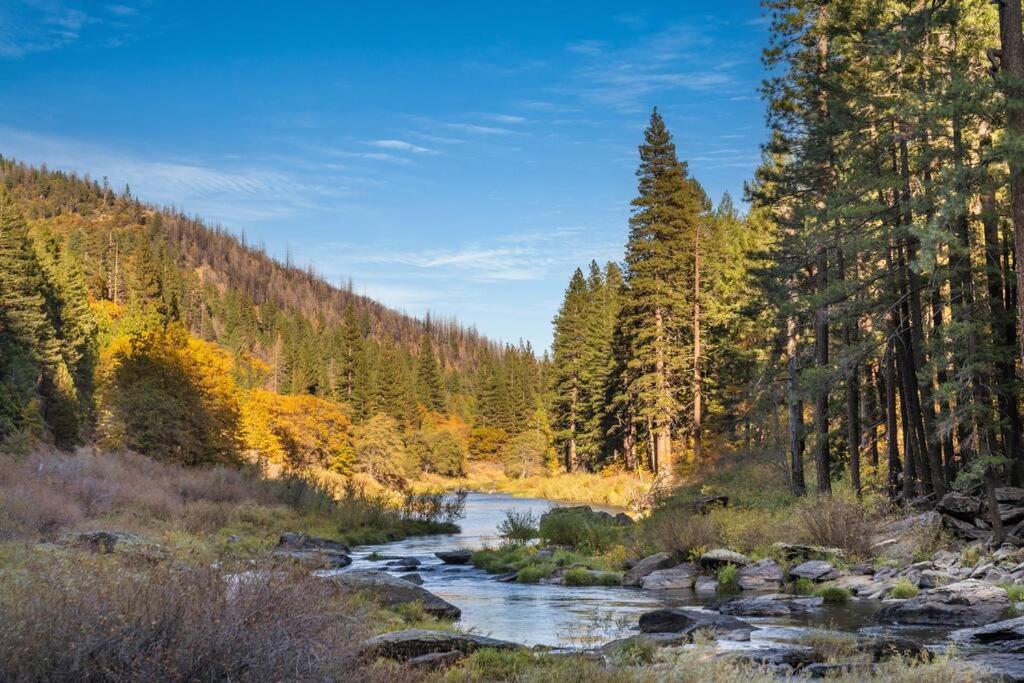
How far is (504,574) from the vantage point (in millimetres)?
22344

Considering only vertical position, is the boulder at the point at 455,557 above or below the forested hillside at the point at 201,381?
below

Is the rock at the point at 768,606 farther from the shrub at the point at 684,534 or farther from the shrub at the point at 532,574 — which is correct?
the shrub at the point at 532,574

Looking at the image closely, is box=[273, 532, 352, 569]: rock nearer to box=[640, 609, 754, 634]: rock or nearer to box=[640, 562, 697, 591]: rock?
box=[640, 562, 697, 591]: rock

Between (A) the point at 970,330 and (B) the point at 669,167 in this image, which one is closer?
(A) the point at 970,330

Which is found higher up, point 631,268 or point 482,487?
point 631,268

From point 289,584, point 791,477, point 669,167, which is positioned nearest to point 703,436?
point 669,167

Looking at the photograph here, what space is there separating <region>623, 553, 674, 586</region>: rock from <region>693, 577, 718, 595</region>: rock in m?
1.46

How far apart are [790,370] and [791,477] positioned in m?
3.64

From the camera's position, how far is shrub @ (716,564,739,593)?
60.2 ft

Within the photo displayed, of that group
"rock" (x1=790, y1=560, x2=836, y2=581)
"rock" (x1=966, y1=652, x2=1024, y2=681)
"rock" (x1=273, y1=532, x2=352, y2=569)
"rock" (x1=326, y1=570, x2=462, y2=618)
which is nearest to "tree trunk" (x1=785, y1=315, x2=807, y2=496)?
"rock" (x1=790, y1=560, x2=836, y2=581)

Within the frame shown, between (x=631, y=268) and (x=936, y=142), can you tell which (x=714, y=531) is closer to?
(x=936, y=142)

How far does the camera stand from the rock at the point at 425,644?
9.49 m

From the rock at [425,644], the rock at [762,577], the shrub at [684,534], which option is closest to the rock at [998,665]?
the rock at [425,644]

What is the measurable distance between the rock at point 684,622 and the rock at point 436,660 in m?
4.24
